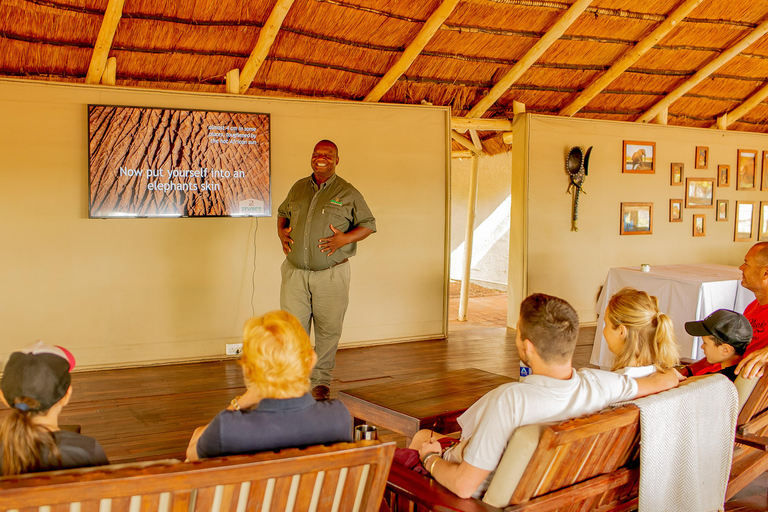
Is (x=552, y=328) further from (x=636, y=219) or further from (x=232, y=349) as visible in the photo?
(x=636, y=219)

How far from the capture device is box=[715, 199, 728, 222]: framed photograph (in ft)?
28.0

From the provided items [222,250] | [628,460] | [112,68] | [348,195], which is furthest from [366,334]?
[628,460]

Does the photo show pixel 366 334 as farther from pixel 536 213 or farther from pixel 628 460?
pixel 628 460

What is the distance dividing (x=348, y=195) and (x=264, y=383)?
2.99 meters

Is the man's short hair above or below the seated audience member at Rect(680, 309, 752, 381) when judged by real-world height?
above

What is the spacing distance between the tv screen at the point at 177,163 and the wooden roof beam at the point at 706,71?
4.67 meters

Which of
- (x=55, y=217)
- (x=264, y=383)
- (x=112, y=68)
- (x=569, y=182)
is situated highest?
(x=112, y=68)

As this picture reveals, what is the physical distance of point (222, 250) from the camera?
19.1 ft

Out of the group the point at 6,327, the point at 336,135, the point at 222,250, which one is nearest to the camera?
the point at 6,327

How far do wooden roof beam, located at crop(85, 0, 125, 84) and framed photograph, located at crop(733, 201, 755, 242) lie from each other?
25.0 feet

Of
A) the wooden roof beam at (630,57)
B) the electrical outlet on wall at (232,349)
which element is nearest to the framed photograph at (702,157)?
the wooden roof beam at (630,57)

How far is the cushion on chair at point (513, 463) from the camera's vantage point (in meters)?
1.79

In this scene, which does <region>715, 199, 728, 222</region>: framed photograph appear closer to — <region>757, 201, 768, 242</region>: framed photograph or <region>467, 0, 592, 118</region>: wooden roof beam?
<region>757, 201, 768, 242</region>: framed photograph

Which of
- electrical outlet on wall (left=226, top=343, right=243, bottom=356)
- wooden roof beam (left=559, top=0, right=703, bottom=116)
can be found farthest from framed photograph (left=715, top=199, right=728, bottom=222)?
electrical outlet on wall (left=226, top=343, right=243, bottom=356)
